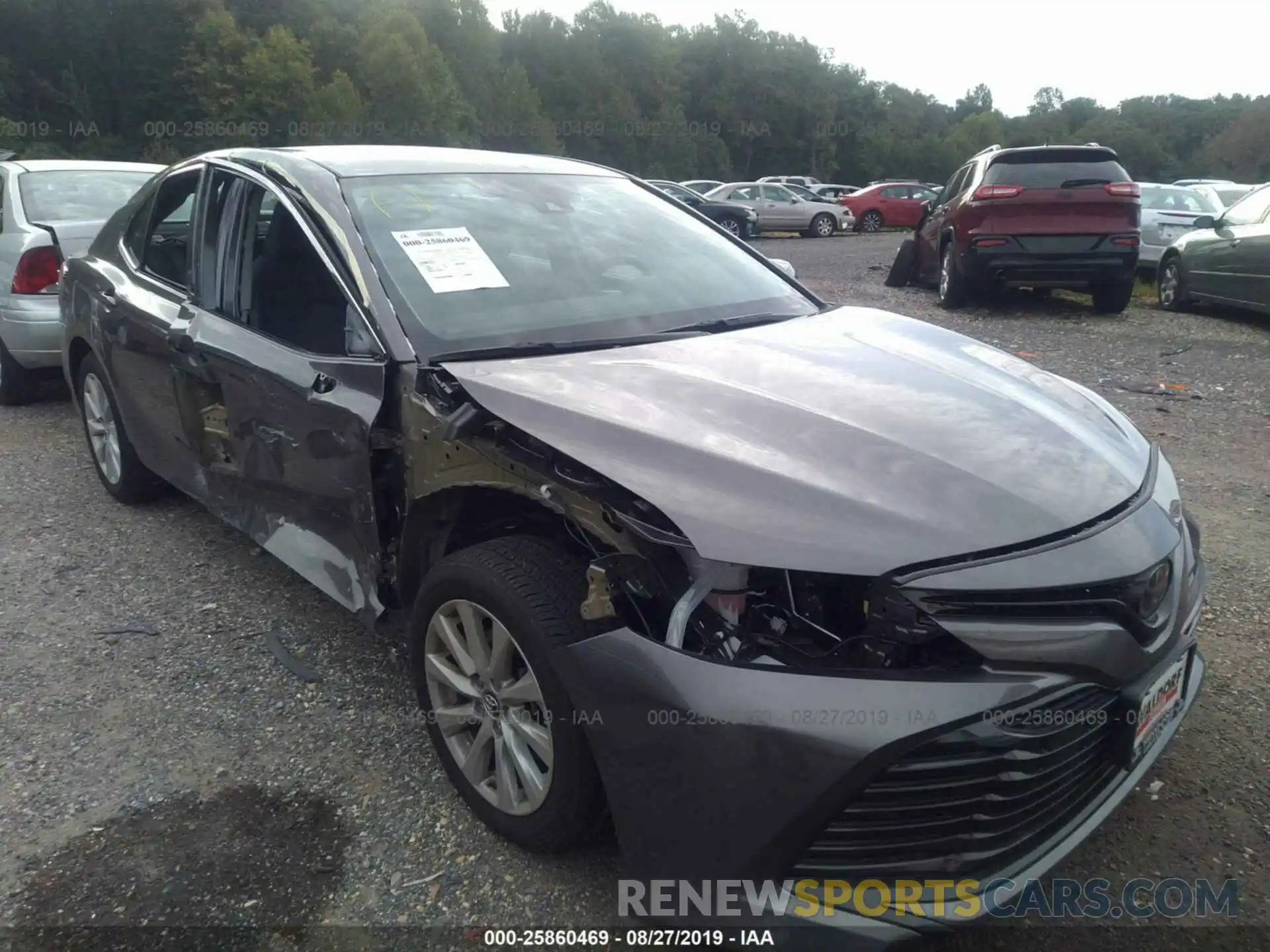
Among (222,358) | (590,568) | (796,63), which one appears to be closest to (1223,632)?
(590,568)

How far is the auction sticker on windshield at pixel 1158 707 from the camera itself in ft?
6.15

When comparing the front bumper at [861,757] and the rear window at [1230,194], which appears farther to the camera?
the rear window at [1230,194]

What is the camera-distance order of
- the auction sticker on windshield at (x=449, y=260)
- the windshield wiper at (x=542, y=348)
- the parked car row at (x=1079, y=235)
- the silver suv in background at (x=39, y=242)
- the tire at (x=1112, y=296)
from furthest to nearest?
1. the tire at (x=1112, y=296)
2. the parked car row at (x=1079, y=235)
3. the silver suv in background at (x=39, y=242)
4. the auction sticker on windshield at (x=449, y=260)
5. the windshield wiper at (x=542, y=348)

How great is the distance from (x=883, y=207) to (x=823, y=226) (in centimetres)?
296

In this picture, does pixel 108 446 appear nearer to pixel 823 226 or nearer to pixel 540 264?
pixel 540 264

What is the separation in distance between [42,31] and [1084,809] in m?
43.0

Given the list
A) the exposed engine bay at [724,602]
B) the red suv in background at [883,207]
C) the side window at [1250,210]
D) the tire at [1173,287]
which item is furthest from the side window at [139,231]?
the red suv in background at [883,207]

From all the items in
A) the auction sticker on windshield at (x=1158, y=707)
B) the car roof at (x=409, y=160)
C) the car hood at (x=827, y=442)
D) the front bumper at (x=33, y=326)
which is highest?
the car roof at (x=409, y=160)

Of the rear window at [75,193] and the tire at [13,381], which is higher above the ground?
the rear window at [75,193]

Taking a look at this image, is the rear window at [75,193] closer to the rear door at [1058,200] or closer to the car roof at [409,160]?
the car roof at [409,160]

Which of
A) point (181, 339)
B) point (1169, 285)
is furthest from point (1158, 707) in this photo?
point (1169, 285)

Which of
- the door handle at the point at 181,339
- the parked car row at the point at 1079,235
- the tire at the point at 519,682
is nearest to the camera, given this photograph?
the tire at the point at 519,682

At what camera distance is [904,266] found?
1216cm

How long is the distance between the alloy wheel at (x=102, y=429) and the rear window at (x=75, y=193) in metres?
2.05
